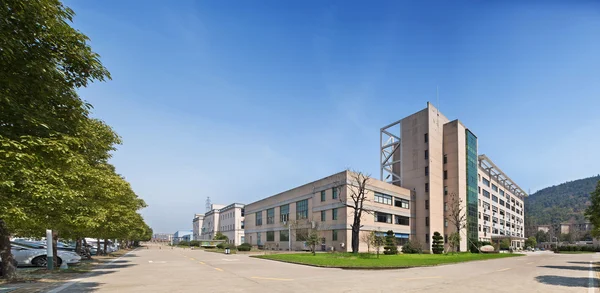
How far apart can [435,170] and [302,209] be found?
2437 centimetres

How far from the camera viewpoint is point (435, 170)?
6316 cm

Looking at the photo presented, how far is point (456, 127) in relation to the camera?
66.0m

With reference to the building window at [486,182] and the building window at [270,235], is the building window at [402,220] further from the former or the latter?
the building window at [486,182]

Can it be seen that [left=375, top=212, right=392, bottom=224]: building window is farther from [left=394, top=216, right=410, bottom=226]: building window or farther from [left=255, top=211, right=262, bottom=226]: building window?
[left=255, top=211, right=262, bottom=226]: building window

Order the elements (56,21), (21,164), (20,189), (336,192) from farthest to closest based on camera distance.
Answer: (336,192)
(20,189)
(56,21)
(21,164)

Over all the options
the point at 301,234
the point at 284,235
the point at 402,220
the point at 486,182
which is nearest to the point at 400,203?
the point at 402,220

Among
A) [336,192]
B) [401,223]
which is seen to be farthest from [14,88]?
[401,223]

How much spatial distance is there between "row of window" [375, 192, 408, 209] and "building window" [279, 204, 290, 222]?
18.1m

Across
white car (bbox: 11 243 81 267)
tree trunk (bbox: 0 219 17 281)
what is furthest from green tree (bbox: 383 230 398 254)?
tree trunk (bbox: 0 219 17 281)

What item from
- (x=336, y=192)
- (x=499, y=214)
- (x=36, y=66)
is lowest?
(x=499, y=214)

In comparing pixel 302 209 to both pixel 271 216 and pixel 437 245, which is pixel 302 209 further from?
pixel 437 245

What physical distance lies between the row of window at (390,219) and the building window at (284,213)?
17.9 meters

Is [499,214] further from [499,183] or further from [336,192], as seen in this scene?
[336,192]

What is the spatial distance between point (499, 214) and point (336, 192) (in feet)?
211
